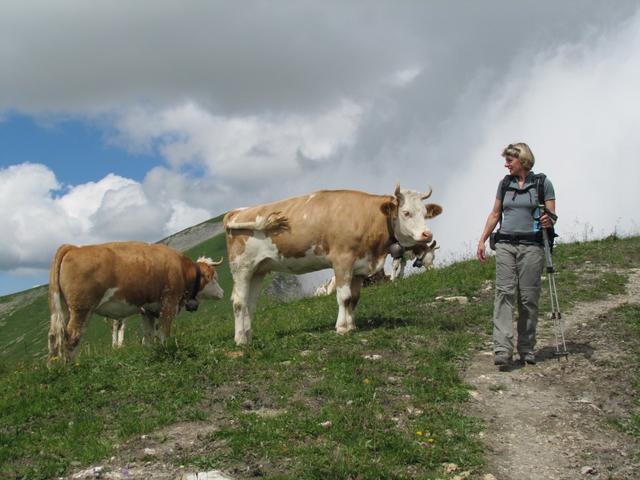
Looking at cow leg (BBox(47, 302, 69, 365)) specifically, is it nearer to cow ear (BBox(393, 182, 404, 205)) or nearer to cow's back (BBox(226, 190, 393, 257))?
cow's back (BBox(226, 190, 393, 257))

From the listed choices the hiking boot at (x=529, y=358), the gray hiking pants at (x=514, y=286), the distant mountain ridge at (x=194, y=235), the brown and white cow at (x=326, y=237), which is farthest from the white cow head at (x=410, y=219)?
the distant mountain ridge at (x=194, y=235)

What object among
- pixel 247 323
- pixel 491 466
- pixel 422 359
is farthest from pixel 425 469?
pixel 247 323

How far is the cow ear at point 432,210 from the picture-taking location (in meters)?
12.6

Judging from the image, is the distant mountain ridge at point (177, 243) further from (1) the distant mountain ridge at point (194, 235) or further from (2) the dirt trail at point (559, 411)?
(2) the dirt trail at point (559, 411)

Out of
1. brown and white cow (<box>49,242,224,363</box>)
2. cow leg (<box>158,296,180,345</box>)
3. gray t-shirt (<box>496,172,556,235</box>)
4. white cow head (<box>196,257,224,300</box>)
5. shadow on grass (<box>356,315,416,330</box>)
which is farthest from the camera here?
white cow head (<box>196,257,224,300</box>)

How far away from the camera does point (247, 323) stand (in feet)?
39.0

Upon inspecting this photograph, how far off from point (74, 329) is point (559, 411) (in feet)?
25.5

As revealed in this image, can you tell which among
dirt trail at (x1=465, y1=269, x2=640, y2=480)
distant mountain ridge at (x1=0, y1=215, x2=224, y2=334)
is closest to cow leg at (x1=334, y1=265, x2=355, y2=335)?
dirt trail at (x1=465, y1=269, x2=640, y2=480)

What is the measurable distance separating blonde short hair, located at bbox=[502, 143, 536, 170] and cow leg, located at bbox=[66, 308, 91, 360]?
7.39 meters

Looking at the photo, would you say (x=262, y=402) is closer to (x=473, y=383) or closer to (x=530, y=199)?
(x=473, y=383)

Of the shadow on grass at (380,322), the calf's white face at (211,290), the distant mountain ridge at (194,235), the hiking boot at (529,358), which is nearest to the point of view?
the hiking boot at (529,358)

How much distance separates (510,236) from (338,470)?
4563 mm

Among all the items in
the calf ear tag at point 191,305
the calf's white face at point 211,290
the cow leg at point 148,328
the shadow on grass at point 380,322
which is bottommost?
the shadow on grass at point 380,322

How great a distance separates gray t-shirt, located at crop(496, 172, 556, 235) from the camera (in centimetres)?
930
